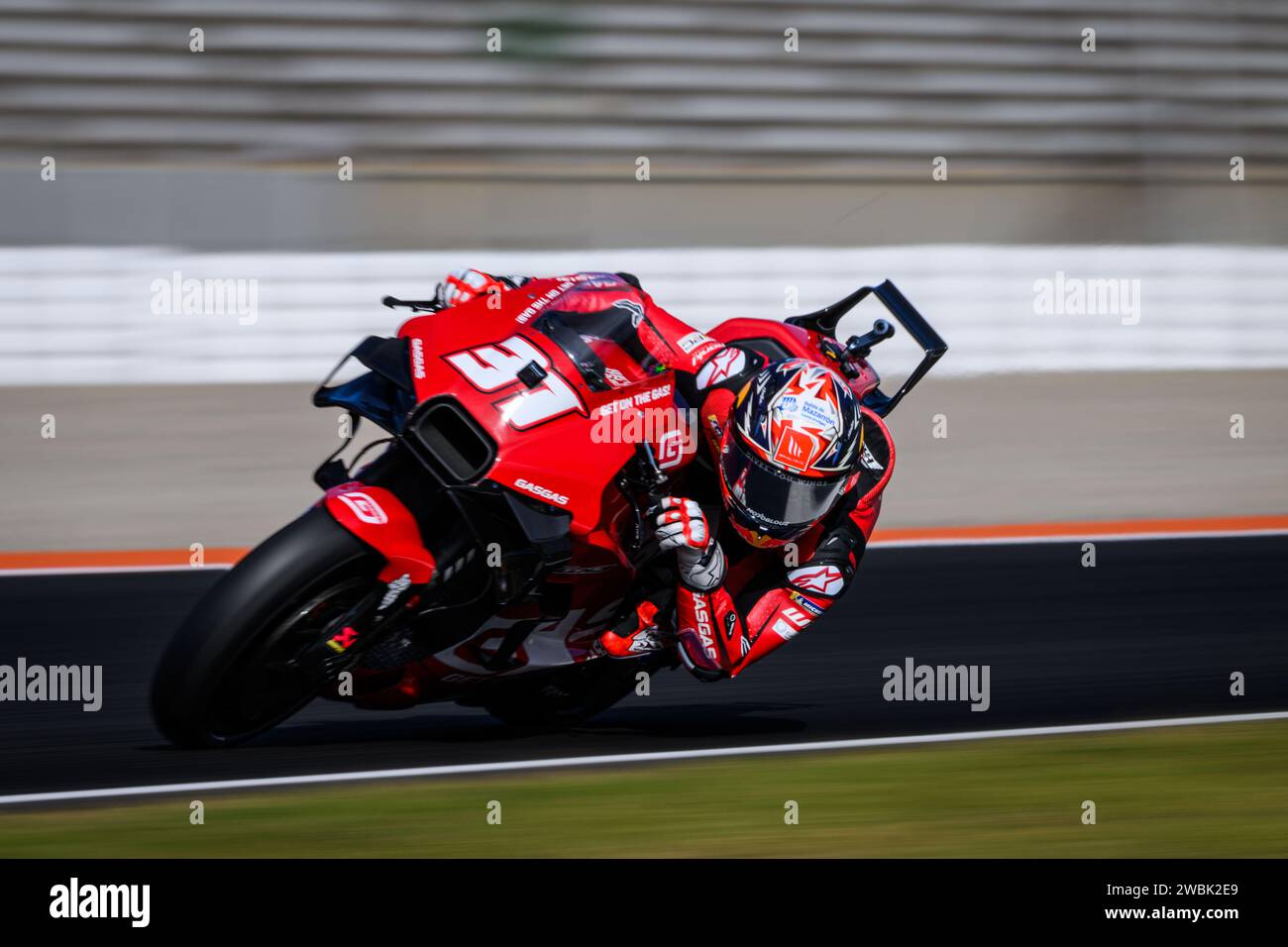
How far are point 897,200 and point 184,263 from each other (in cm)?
518

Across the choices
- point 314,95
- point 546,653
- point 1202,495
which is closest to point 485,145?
point 314,95

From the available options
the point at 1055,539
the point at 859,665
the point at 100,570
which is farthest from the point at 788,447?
the point at 1055,539

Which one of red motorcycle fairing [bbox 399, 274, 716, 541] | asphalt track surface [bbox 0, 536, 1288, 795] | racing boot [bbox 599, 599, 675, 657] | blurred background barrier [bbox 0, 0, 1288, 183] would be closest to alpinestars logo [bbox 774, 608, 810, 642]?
racing boot [bbox 599, 599, 675, 657]

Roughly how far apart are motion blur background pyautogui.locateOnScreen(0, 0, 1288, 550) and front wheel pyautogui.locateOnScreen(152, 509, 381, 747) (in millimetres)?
4924

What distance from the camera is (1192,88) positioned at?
13.6 metres

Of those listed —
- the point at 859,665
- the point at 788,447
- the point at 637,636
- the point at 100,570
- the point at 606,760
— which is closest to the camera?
the point at 788,447

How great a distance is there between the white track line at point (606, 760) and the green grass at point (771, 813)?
0.26 feet

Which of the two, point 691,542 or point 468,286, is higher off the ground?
point 468,286

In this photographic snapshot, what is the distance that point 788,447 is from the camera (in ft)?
15.3

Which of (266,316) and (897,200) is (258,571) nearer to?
(266,316)

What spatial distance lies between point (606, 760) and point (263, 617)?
5.00 feet

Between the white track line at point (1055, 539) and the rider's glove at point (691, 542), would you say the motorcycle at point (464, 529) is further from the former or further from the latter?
the white track line at point (1055, 539)

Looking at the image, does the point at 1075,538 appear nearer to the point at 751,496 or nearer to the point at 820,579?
the point at 820,579

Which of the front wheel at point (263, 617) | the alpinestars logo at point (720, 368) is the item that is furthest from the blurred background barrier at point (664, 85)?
the front wheel at point (263, 617)
